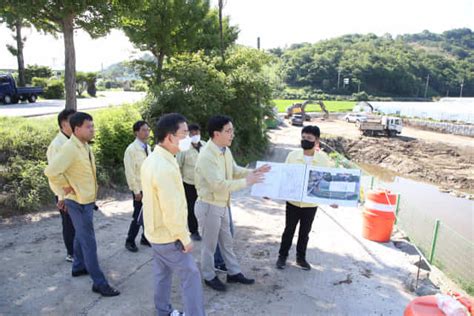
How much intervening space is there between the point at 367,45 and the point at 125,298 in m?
135

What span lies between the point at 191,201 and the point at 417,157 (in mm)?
24922

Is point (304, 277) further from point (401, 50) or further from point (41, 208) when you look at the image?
point (401, 50)

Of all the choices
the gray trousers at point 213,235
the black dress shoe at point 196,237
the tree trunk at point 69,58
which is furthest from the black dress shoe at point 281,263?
the tree trunk at point 69,58

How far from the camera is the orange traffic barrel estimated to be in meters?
5.58

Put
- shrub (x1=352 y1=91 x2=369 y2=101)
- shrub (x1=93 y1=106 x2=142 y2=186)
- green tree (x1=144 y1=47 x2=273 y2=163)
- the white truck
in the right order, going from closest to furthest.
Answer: shrub (x1=93 y1=106 x2=142 y2=186) < green tree (x1=144 y1=47 x2=273 y2=163) < the white truck < shrub (x1=352 y1=91 x2=369 y2=101)

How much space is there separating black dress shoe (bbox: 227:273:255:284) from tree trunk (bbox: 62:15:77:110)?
6525mm

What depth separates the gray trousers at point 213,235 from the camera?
3.87 m

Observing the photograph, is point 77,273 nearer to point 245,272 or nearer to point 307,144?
point 245,272

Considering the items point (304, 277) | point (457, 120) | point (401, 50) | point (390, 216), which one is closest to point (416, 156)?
point (457, 120)

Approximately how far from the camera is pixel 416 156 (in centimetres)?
2631

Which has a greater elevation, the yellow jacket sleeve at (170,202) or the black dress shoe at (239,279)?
the yellow jacket sleeve at (170,202)

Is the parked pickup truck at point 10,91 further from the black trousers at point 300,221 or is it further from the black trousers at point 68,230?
the black trousers at point 300,221

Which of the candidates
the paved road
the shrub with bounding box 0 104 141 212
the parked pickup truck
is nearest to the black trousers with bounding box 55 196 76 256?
the shrub with bounding box 0 104 141 212

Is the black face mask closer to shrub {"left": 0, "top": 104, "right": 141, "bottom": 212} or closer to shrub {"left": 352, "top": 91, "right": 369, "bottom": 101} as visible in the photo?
shrub {"left": 0, "top": 104, "right": 141, "bottom": 212}
